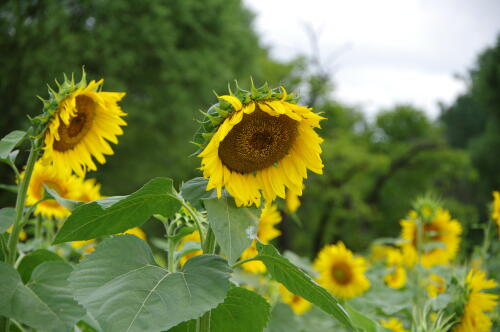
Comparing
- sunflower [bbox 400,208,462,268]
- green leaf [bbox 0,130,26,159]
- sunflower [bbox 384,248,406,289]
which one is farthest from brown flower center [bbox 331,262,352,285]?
green leaf [bbox 0,130,26,159]

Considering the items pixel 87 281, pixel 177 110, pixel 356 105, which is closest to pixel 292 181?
pixel 87 281

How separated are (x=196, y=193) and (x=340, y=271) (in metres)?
2.33

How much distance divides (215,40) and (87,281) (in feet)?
33.3

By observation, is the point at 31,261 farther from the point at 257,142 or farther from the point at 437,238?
the point at 437,238

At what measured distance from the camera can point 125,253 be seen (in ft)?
2.66

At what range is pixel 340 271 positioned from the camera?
3.04m

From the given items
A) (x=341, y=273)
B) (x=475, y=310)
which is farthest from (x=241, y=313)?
(x=341, y=273)

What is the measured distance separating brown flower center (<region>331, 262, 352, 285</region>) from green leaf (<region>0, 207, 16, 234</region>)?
7.55ft

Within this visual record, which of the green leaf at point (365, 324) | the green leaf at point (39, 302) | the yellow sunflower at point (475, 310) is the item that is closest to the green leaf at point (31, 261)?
the green leaf at point (39, 302)

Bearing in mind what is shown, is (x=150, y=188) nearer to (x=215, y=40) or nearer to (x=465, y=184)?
(x=215, y=40)

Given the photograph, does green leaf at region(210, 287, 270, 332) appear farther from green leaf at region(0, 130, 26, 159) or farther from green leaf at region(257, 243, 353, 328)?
green leaf at region(0, 130, 26, 159)

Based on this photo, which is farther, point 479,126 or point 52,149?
point 479,126

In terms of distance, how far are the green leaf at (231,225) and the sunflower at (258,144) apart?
0.07ft

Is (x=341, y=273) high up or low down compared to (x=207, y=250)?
up
